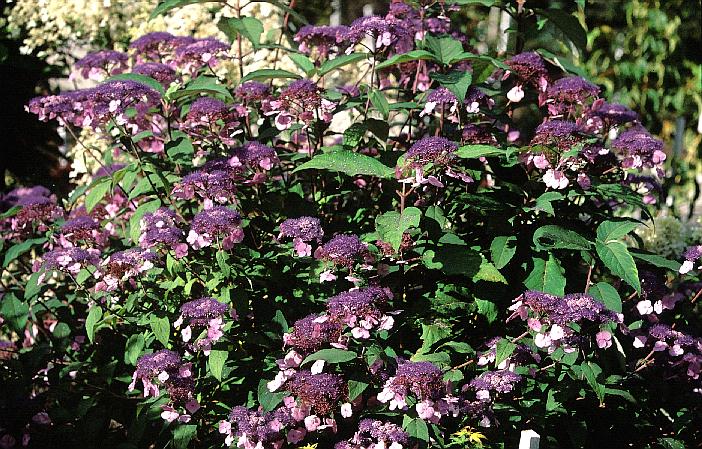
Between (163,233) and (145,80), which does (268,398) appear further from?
(145,80)

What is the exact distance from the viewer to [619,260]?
216cm

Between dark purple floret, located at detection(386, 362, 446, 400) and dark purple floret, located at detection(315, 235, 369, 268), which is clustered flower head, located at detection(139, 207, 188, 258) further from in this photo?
dark purple floret, located at detection(386, 362, 446, 400)

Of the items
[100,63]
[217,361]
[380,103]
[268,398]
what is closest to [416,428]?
[268,398]

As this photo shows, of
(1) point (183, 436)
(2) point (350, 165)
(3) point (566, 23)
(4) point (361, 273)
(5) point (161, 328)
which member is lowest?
(1) point (183, 436)

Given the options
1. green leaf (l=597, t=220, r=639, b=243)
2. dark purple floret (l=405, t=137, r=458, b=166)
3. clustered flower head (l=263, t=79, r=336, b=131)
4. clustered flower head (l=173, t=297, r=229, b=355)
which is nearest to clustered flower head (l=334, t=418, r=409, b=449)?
clustered flower head (l=173, t=297, r=229, b=355)

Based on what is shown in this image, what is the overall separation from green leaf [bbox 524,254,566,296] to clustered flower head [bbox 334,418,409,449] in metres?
0.58

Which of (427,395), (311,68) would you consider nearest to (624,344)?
(427,395)

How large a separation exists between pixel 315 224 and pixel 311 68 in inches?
28.7

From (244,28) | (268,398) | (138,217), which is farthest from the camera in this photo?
(244,28)

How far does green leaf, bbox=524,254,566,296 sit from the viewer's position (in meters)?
2.24

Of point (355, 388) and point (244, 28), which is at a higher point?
point (244, 28)

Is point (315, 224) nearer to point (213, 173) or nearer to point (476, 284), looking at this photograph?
point (213, 173)

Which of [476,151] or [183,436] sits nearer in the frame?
[476,151]

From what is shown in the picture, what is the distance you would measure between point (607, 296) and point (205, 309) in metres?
1.06
